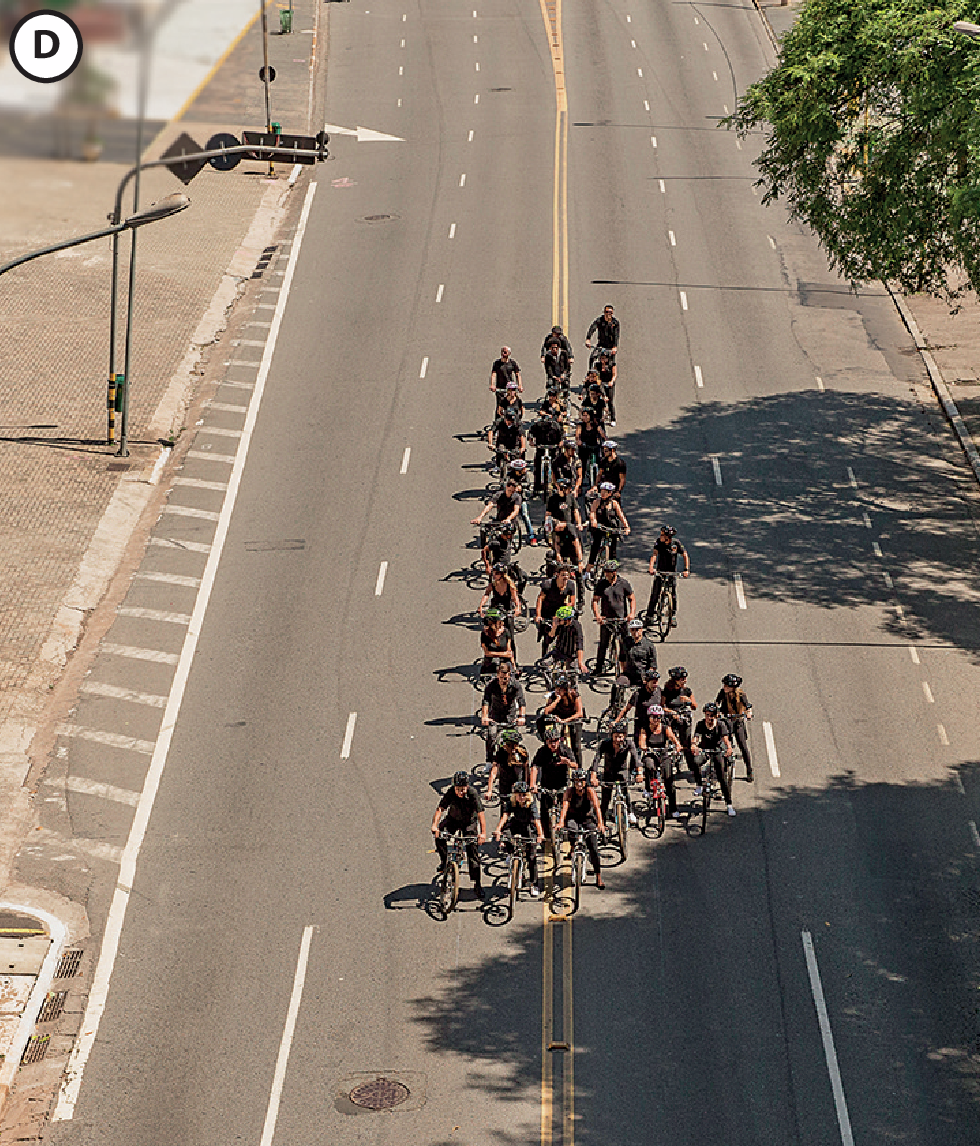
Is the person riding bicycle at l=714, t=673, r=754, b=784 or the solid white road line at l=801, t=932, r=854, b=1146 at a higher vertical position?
the person riding bicycle at l=714, t=673, r=754, b=784

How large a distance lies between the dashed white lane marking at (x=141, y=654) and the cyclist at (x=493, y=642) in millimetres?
5294

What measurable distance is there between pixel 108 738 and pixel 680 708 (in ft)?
26.9

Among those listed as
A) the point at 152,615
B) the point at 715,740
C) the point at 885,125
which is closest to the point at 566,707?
the point at 715,740

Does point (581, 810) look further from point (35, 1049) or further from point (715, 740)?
point (35, 1049)

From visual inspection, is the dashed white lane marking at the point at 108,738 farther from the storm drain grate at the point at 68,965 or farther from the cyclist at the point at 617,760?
the cyclist at the point at 617,760

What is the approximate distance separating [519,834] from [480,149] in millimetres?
39597

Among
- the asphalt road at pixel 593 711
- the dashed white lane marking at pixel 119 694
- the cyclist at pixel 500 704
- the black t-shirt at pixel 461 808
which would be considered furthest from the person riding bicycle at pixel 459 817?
the dashed white lane marking at pixel 119 694

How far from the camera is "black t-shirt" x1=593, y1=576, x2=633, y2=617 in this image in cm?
2738

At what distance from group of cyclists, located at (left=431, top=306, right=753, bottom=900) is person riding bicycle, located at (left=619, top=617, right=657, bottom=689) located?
0.07ft

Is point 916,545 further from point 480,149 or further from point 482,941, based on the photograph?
point 480,149

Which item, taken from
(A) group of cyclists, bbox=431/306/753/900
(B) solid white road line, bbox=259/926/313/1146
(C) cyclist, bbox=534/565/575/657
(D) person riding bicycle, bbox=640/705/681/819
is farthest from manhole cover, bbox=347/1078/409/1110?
(C) cyclist, bbox=534/565/575/657

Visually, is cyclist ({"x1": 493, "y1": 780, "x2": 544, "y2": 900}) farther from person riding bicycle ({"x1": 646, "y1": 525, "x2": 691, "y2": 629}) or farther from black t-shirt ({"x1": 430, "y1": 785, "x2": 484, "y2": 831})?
person riding bicycle ({"x1": 646, "y1": 525, "x2": 691, "y2": 629})

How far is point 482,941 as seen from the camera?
2203cm

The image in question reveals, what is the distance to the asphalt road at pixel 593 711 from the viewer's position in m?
19.7
